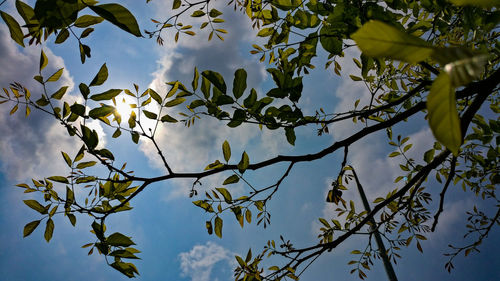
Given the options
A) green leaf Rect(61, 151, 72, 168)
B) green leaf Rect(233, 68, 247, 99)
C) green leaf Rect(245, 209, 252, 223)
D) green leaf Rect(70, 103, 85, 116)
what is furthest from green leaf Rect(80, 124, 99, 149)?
green leaf Rect(245, 209, 252, 223)

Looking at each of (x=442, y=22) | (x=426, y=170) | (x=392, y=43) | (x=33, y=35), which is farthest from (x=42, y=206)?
(x=442, y=22)

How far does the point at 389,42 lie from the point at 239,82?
1079 mm

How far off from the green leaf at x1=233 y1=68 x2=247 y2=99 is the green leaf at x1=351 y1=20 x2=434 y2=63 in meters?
1.03


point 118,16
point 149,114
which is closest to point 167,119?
point 149,114

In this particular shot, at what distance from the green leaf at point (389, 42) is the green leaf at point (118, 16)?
51 cm

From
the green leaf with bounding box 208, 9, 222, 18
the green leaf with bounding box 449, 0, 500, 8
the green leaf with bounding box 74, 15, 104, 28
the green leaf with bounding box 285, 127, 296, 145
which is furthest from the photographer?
the green leaf with bounding box 208, 9, 222, 18

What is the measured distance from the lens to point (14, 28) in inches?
29.8

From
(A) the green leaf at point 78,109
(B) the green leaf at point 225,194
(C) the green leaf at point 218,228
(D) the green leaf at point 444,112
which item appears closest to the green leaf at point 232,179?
(B) the green leaf at point 225,194

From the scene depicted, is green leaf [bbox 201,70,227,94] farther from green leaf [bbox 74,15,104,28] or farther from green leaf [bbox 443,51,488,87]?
green leaf [bbox 443,51,488,87]

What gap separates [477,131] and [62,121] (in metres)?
3.32

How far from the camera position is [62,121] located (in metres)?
1.53

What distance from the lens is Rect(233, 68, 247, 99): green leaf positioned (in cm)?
137

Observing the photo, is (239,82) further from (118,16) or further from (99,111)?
(118,16)

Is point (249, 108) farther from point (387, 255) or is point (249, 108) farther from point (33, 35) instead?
point (387, 255)
